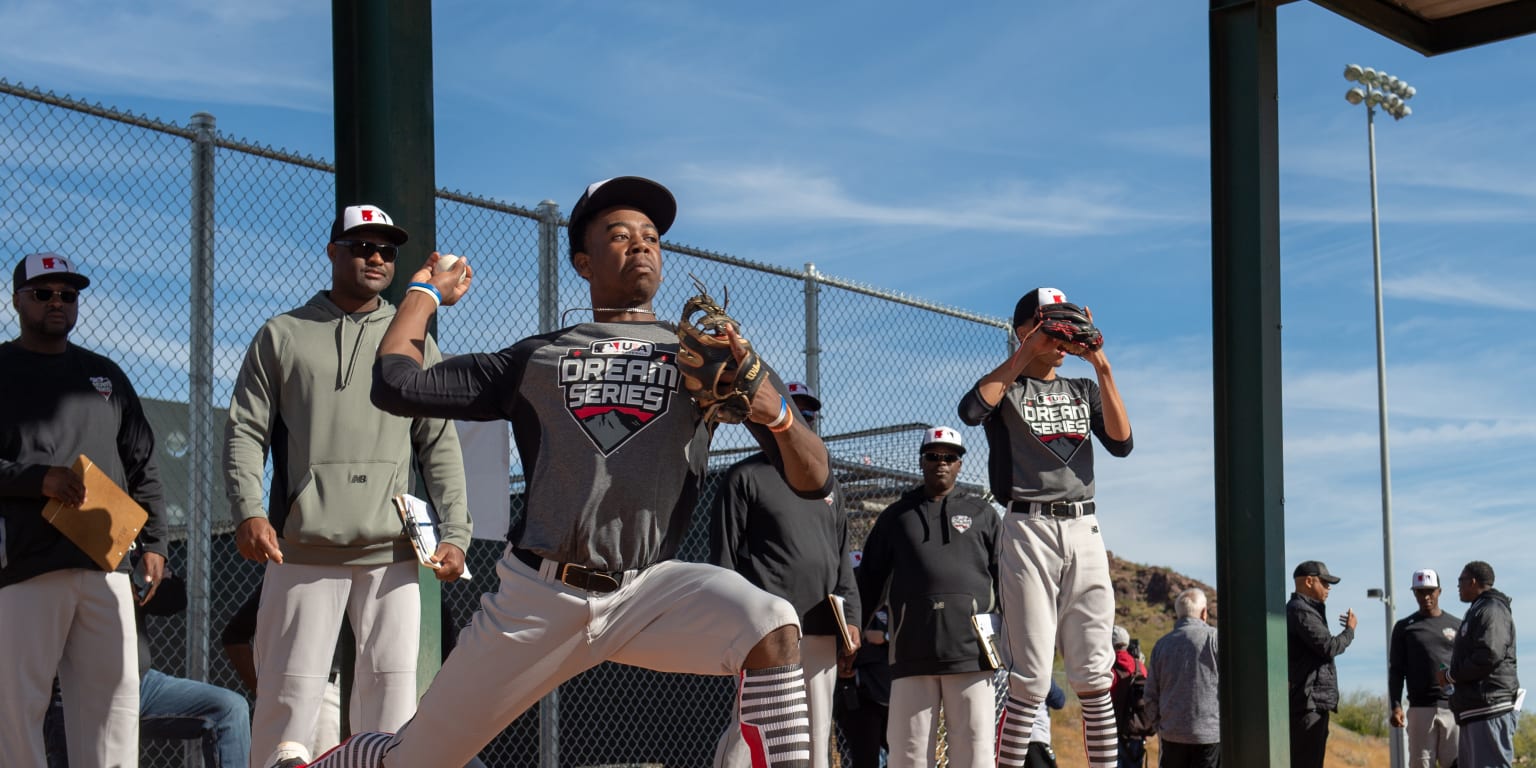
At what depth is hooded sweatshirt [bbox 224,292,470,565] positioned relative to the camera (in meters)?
5.87

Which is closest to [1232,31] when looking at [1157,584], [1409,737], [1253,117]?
[1253,117]

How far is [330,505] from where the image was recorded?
5.85m

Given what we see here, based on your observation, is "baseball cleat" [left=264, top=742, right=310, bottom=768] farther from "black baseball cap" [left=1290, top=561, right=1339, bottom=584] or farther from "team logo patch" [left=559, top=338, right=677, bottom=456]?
"black baseball cap" [left=1290, top=561, right=1339, bottom=584]

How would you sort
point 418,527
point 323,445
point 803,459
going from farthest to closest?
point 323,445 → point 418,527 → point 803,459

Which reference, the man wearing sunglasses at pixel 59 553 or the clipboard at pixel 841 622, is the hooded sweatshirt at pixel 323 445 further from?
the clipboard at pixel 841 622

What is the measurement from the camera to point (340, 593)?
5.88 m

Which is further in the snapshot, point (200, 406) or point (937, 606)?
point (200, 406)

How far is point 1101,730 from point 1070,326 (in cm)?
186

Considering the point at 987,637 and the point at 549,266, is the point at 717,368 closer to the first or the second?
the point at 987,637

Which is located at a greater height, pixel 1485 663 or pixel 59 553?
pixel 59 553

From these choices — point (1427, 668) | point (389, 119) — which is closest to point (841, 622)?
point (389, 119)

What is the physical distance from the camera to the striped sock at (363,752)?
A: 4594mm

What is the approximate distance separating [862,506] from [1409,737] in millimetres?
5852

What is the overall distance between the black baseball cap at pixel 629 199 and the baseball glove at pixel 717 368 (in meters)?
0.74
